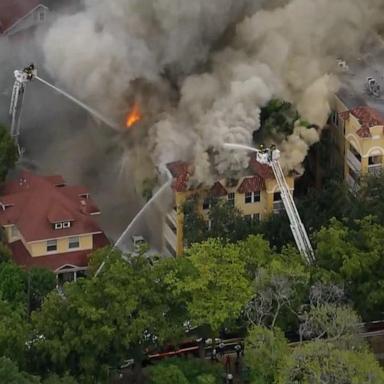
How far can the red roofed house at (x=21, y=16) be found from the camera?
A: 53812 millimetres

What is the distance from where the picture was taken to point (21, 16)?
5425 centimetres

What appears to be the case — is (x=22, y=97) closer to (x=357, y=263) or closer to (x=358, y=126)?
(x=358, y=126)

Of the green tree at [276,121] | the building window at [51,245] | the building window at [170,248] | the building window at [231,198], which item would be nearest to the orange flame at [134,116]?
the green tree at [276,121]

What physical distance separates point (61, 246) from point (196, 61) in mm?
9235

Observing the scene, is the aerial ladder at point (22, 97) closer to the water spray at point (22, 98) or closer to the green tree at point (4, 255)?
the water spray at point (22, 98)

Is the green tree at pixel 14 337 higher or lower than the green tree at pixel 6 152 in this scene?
lower

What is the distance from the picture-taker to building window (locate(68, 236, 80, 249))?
42.8m

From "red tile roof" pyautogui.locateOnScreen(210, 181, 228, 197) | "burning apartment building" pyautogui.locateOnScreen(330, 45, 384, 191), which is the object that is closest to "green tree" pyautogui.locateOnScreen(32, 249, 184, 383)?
"red tile roof" pyautogui.locateOnScreen(210, 181, 228, 197)

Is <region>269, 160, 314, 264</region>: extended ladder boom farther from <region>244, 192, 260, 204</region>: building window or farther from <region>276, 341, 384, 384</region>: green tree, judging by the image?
<region>276, 341, 384, 384</region>: green tree

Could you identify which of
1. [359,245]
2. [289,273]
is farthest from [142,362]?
[359,245]

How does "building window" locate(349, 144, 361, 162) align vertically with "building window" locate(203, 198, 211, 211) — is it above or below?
above

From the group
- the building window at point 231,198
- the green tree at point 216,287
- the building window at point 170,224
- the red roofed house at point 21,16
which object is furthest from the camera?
the red roofed house at point 21,16

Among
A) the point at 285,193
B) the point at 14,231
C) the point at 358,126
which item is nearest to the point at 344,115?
the point at 358,126

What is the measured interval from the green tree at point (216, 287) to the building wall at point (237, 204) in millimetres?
5040
